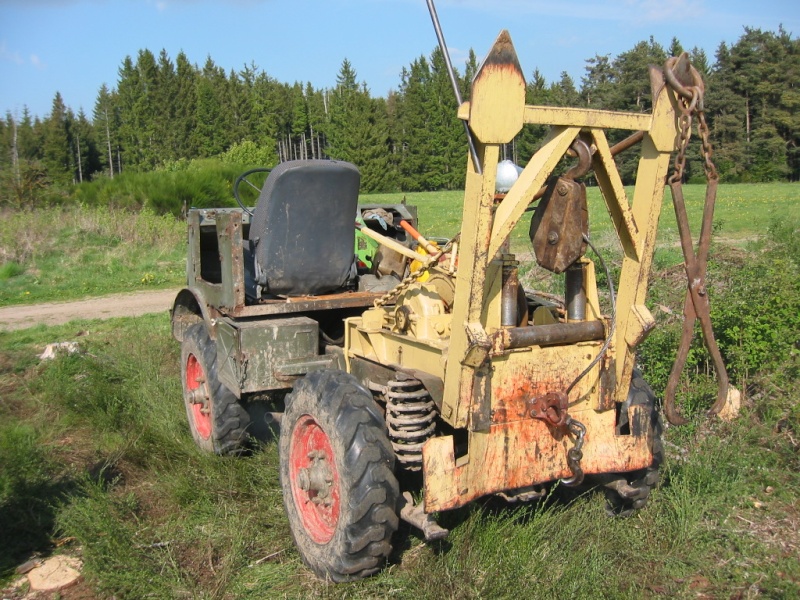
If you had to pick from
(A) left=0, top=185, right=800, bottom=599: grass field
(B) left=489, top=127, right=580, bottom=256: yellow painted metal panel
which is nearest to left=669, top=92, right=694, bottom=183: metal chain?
(B) left=489, top=127, right=580, bottom=256: yellow painted metal panel

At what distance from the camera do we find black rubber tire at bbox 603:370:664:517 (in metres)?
3.88

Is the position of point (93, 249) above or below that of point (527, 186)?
below

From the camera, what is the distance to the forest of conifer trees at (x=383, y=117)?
55.3 meters

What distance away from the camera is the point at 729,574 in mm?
3633

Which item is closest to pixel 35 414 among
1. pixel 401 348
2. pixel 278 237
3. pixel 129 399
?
pixel 129 399

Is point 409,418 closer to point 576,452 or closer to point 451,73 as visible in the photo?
point 576,452

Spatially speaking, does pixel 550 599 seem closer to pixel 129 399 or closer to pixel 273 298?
pixel 273 298

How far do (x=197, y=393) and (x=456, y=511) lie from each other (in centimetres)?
251

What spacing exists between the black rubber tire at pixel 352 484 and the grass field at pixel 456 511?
14cm

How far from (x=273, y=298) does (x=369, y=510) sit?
7.68ft

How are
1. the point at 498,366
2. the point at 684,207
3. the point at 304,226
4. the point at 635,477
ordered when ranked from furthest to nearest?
the point at 304,226 < the point at 635,477 < the point at 498,366 < the point at 684,207

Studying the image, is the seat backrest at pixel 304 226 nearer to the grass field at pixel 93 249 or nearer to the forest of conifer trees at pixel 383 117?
the grass field at pixel 93 249

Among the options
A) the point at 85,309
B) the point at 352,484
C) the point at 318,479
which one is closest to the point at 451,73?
the point at 352,484

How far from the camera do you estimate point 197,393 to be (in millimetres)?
5762
